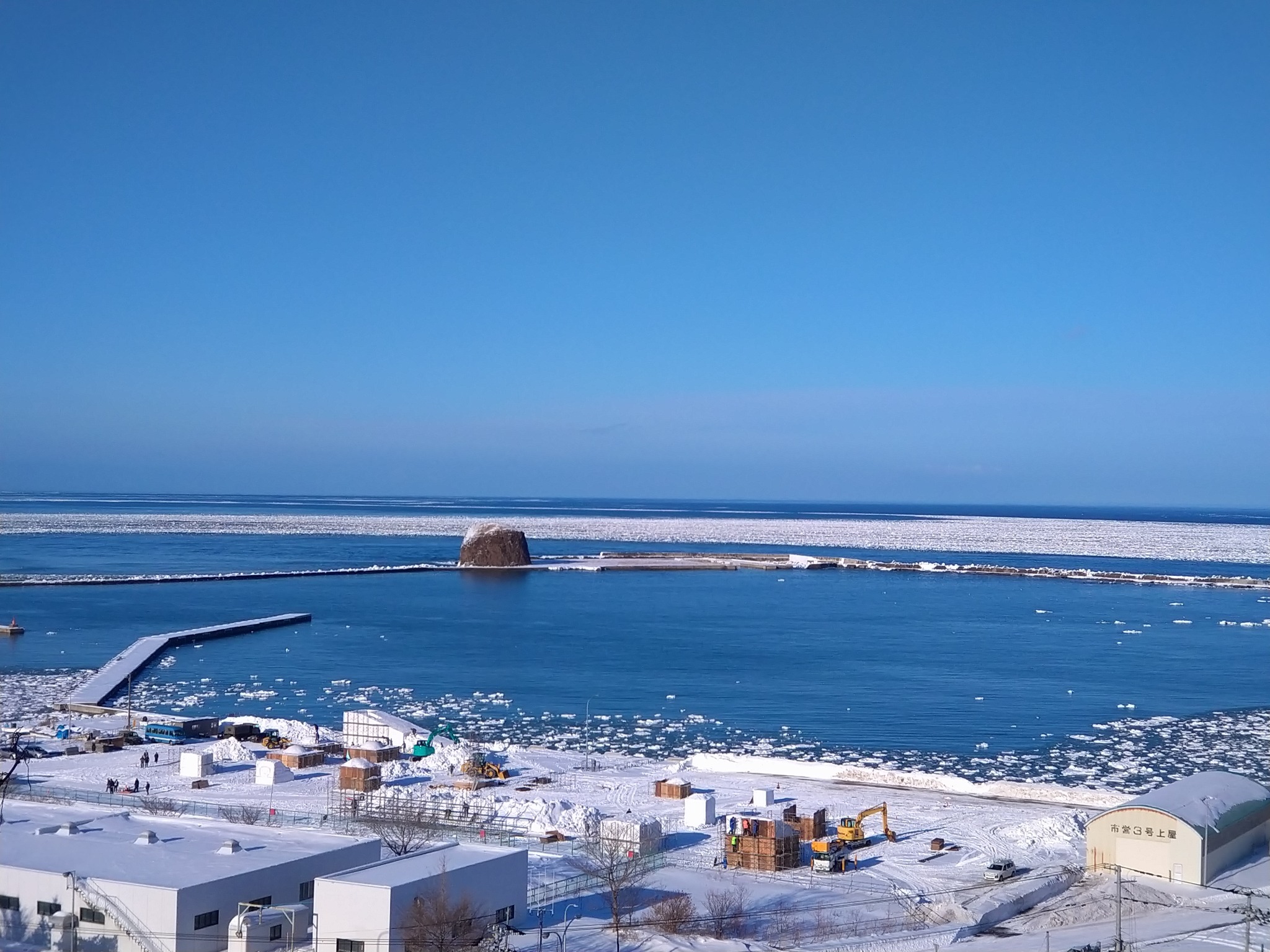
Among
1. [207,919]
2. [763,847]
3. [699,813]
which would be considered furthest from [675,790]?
[207,919]

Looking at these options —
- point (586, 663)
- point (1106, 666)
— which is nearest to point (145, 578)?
point (586, 663)

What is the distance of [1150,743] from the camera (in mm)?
29297

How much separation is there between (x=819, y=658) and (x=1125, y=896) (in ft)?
83.0

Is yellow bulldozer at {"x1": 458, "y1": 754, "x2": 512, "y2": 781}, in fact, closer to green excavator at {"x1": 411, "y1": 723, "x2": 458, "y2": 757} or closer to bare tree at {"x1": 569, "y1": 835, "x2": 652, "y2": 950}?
green excavator at {"x1": 411, "y1": 723, "x2": 458, "y2": 757}

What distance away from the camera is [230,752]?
26.6 meters

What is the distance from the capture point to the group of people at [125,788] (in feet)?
73.6

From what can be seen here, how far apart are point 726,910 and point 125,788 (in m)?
12.6

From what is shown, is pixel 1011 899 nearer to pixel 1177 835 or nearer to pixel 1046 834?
pixel 1177 835

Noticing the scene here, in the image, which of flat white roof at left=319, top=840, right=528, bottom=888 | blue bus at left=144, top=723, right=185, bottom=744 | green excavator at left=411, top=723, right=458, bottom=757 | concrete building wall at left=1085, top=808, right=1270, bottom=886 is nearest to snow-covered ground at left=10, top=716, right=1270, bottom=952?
concrete building wall at left=1085, top=808, right=1270, bottom=886

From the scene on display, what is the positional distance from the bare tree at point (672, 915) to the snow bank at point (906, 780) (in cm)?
978

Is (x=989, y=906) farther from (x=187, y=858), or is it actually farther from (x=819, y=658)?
(x=819, y=658)

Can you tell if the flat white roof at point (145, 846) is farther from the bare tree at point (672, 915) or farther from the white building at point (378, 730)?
the white building at point (378, 730)

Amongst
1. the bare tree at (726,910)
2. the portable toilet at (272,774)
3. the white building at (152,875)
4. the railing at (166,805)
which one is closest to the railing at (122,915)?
the white building at (152,875)

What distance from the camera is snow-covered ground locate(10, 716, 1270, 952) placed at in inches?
619
